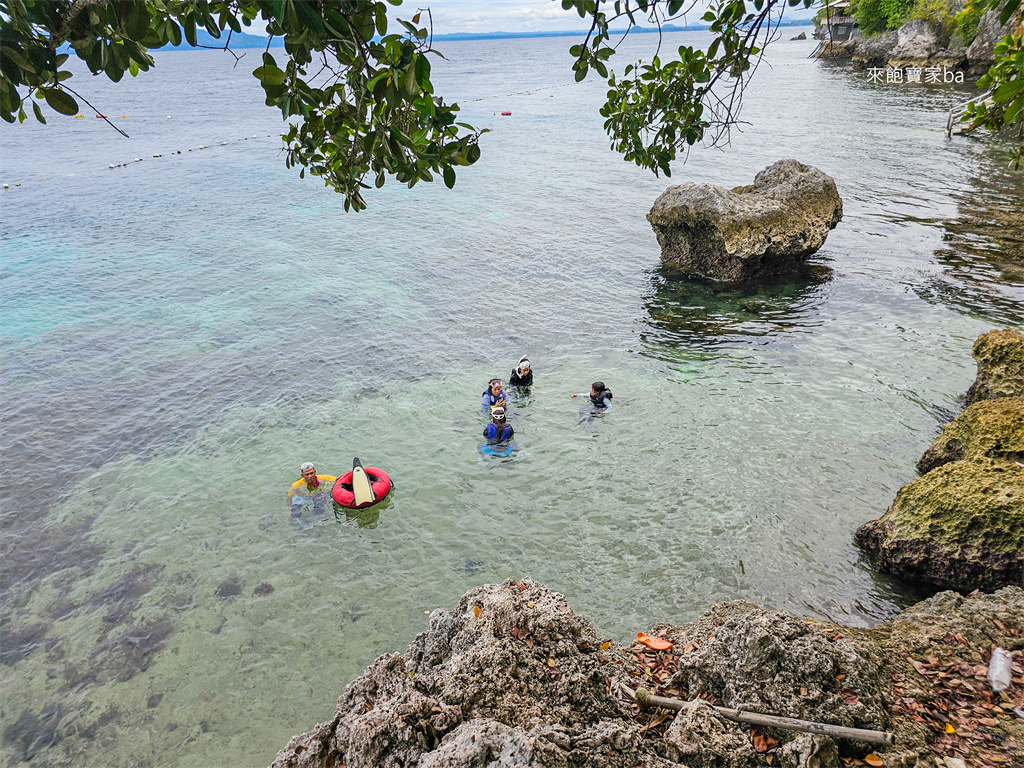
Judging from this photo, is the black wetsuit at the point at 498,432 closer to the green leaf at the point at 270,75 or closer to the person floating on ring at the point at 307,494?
the person floating on ring at the point at 307,494

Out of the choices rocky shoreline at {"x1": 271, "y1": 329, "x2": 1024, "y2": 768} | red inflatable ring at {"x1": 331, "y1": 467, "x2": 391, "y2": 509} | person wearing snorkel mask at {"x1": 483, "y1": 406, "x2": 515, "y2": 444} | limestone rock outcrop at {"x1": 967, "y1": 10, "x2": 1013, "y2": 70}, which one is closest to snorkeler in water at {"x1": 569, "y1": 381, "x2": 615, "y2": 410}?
person wearing snorkel mask at {"x1": 483, "y1": 406, "x2": 515, "y2": 444}

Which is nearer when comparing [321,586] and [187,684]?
[187,684]

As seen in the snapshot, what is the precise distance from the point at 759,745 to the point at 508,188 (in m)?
34.8

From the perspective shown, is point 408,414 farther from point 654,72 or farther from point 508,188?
point 508,188

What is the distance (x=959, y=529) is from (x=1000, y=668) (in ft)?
12.0

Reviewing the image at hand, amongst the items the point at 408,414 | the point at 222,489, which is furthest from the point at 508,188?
the point at 222,489

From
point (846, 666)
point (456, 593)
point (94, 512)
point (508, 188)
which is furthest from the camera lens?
point (508, 188)

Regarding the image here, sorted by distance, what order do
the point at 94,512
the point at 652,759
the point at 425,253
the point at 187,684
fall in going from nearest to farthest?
the point at 652,759 < the point at 187,684 < the point at 94,512 < the point at 425,253

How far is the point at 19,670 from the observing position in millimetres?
8992

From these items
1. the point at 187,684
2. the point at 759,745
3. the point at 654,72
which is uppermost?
the point at 654,72

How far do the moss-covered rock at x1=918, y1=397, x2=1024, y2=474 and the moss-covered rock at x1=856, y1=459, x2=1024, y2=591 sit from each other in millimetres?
465

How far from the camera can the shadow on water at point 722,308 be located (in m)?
17.6

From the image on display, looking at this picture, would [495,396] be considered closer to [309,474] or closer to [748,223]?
[309,474]

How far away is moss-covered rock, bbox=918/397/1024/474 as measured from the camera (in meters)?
9.48
